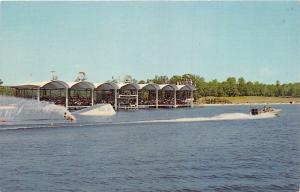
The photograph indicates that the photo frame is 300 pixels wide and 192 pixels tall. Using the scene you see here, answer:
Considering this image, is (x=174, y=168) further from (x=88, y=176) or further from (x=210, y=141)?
(x=210, y=141)

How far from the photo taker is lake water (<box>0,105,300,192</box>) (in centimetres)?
2066

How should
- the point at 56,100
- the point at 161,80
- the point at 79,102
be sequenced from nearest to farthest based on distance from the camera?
the point at 56,100, the point at 79,102, the point at 161,80

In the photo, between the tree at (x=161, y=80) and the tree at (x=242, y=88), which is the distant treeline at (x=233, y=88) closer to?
the tree at (x=242, y=88)

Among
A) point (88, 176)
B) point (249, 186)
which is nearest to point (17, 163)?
point (88, 176)

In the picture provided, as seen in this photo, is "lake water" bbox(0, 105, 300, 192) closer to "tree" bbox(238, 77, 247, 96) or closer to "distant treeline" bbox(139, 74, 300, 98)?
"distant treeline" bbox(139, 74, 300, 98)

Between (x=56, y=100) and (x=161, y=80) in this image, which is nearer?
(x=56, y=100)

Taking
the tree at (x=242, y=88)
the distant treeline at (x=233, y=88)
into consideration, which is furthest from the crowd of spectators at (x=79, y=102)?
the tree at (x=242, y=88)

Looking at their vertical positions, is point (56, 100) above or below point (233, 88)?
below

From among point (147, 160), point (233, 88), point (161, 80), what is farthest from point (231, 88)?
point (147, 160)

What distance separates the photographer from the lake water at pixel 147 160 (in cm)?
2066

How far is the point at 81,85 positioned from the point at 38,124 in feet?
100

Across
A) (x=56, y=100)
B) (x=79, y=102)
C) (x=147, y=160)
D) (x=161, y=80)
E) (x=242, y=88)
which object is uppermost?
(x=161, y=80)

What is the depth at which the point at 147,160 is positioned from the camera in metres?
25.9

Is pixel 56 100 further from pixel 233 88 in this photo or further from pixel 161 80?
pixel 233 88
